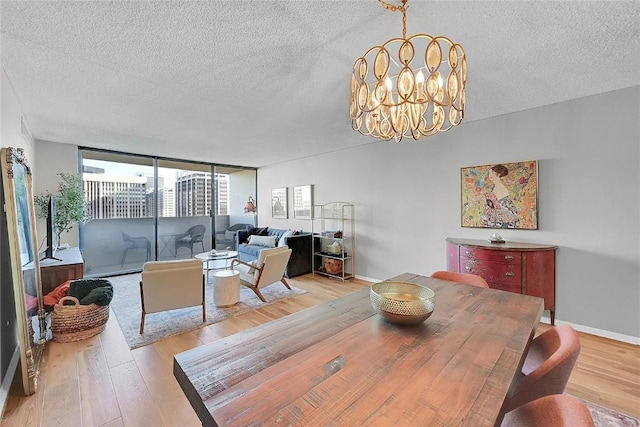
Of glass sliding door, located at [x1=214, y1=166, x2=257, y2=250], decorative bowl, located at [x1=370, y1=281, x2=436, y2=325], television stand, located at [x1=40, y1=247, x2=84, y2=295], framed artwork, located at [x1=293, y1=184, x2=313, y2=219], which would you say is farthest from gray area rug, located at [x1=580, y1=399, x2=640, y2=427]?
glass sliding door, located at [x1=214, y1=166, x2=257, y2=250]

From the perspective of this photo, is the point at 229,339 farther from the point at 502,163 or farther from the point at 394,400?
the point at 502,163

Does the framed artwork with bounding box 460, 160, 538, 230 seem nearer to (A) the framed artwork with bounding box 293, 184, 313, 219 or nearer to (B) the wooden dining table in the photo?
(B) the wooden dining table

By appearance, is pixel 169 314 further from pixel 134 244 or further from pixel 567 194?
pixel 567 194

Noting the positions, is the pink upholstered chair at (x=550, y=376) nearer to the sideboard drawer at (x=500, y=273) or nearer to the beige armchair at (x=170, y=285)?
the sideboard drawer at (x=500, y=273)

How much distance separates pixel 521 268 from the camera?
280 centimetres

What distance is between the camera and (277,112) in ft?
10.4

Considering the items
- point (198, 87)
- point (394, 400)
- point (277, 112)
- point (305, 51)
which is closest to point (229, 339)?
point (394, 400)

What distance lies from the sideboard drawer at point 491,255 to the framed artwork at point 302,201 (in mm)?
3358

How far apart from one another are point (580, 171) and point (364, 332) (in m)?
3.23

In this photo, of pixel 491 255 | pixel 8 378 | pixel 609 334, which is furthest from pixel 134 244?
pixel 609 334

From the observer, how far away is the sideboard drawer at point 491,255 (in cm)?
281

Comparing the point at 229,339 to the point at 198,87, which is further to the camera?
the point at 198,87

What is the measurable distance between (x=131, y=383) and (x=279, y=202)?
15.9 feet

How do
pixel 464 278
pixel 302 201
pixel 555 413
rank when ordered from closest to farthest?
pixel 555 413 < pixel 464 278 < pixel 302 201
